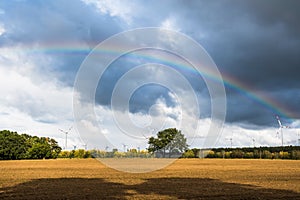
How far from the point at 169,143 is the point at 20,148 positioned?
71531 millimetres

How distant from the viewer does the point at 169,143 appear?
17625 cm

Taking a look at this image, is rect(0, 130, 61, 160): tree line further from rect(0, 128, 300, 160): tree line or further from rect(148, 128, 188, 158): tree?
rect(148, 128, 188, 158): tree

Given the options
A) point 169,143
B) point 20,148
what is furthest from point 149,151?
point 20,148

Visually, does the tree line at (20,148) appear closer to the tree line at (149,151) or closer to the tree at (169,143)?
the tree line at (149,151)

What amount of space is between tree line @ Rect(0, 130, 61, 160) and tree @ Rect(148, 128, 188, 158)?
50268mm

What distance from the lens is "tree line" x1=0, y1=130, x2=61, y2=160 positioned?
136 meters

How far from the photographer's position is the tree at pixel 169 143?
171m

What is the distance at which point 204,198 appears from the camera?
66.2 ft

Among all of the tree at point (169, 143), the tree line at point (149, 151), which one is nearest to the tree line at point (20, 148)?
the tree line at point (149, 151)

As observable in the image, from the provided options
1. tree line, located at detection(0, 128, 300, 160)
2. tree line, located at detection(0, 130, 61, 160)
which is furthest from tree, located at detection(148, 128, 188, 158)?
tree line, located at detection(0, 130, 61, 160)

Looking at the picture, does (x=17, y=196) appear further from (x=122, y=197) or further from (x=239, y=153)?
(x=239, y=153)

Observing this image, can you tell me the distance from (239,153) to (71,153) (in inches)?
3067

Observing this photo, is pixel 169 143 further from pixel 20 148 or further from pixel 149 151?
pixel 20 148

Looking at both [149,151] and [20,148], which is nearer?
[20,148]
